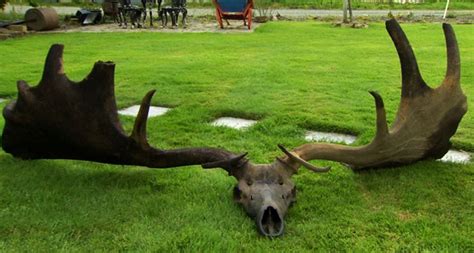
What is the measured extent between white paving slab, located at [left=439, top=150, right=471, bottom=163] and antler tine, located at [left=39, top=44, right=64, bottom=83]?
8.70 feet

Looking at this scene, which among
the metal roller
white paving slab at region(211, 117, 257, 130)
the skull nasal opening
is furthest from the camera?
the metal roller

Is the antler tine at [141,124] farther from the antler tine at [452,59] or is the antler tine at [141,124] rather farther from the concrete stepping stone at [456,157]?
the concrete stepping stone at [456,157]

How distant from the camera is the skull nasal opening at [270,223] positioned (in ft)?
9.32

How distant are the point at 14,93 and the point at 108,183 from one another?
3.06 meters

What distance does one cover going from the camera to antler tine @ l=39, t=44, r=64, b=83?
334cm

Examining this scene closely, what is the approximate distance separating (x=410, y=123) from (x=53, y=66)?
219cm

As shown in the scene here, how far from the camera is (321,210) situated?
10.5ft

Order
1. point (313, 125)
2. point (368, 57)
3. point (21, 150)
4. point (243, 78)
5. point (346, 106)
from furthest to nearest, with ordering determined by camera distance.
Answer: point (368, 57) < point (243, 78) < point (346, 106) < point (313, 125) < point (21, 150)

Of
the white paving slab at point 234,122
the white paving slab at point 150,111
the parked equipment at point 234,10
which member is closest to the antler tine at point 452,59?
the white paving slab at point 234,122

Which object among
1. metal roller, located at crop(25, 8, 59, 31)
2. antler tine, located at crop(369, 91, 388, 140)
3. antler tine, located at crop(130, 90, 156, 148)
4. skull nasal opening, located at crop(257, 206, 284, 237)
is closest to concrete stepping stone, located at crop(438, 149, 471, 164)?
antler tine, located at crop(369, 91, 388, 140)

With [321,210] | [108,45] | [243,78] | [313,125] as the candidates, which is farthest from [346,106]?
[108,45]

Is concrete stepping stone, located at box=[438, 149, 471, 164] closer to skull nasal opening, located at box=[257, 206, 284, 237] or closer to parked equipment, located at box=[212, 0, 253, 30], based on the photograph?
skull nasal opening, located at box=[257, 206, 284, 237]

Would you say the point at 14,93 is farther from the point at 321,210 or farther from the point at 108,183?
the point at 321,210

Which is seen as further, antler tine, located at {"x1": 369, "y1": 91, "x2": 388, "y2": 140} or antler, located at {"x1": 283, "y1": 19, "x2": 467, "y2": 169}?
antler, located at {"x1": 283, "y1": 19, "x2": 467, "y2": 169}
